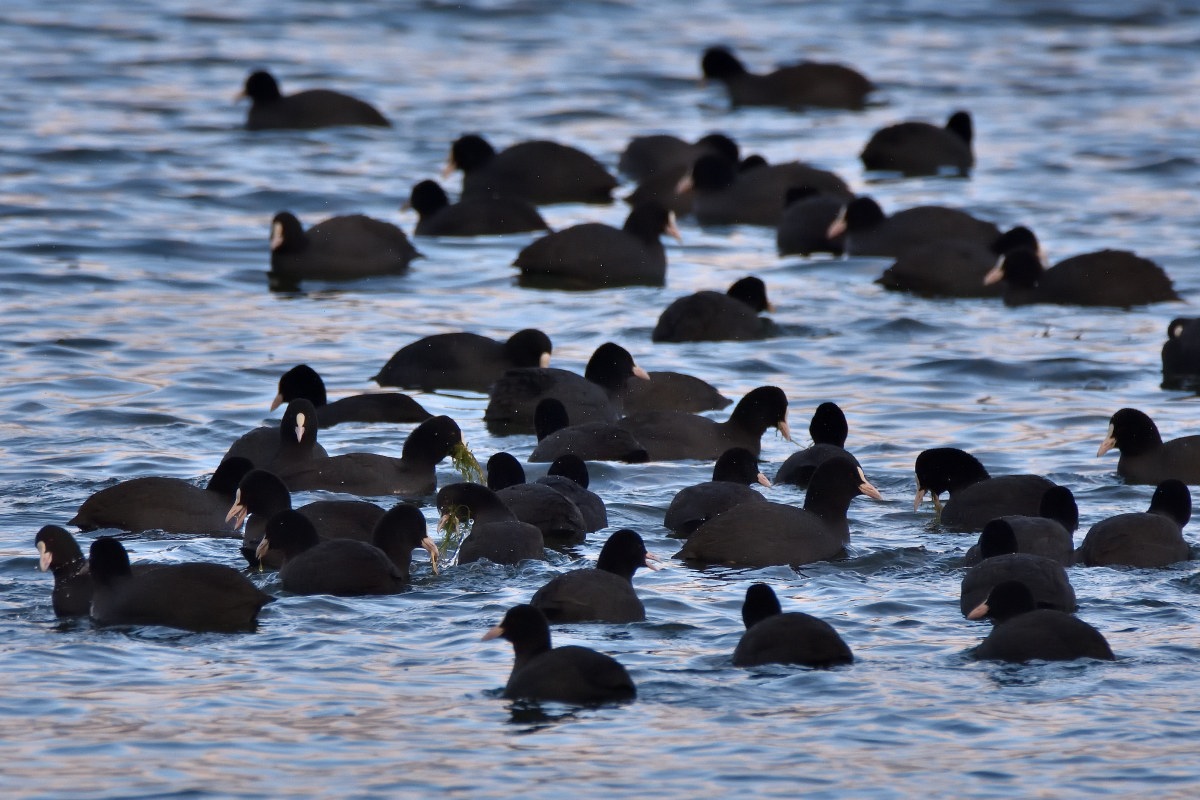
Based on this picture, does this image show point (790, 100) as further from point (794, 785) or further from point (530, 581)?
point (794, 785)

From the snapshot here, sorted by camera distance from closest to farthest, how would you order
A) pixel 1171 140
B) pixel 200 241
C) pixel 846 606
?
pixel 846 606 → pixel 200 241 → pixel 1171 140

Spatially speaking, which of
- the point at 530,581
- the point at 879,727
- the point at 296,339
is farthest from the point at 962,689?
the point at 296,339

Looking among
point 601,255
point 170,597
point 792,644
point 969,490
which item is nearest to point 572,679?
point 792,644

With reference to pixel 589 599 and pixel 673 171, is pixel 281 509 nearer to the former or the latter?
pixel 589 599

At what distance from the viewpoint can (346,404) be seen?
47.9 feet

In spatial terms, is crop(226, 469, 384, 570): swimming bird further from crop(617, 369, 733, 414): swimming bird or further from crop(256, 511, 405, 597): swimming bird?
crop(617, 369, 733, 414): swimming bird

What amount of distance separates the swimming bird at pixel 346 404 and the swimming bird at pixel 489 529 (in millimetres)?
3178

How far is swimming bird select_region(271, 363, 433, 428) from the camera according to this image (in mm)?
14402

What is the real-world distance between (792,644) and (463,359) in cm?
702

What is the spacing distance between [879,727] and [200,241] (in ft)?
46.0

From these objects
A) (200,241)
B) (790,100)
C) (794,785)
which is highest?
(790,100)

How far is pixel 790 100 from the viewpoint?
29.8 metres

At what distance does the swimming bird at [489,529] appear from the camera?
10789 millimetres

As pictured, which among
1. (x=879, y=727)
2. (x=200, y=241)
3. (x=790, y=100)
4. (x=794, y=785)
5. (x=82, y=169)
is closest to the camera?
(x=794, y=785)
